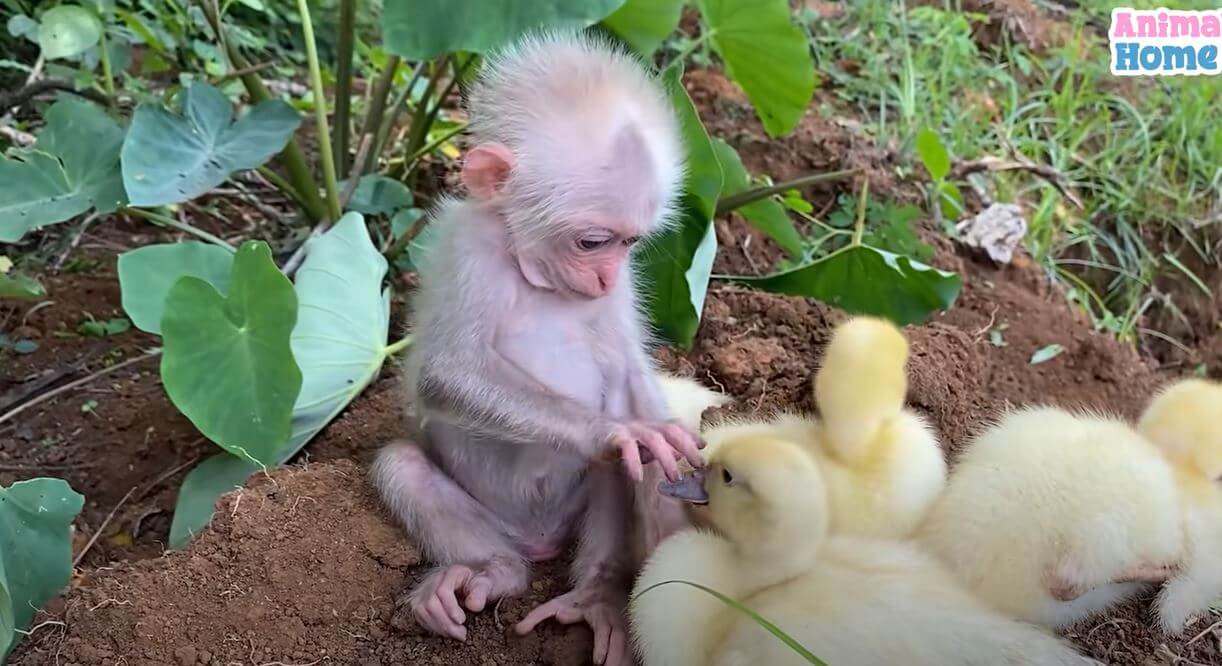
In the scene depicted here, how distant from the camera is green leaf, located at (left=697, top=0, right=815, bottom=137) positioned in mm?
2434

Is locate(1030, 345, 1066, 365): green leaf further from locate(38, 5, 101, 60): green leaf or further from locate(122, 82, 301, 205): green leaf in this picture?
locate(38, 5, 101, 60): green leaf

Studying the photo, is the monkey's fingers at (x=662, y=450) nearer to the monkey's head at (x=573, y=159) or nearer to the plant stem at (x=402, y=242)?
the monkey's head at (x=573, y=159)

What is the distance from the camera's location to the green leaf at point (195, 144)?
6.64 ft

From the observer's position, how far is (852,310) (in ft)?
7.56

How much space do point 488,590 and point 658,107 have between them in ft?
2.77

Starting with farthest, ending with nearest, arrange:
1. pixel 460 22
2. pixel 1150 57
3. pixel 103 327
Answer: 1. pixel 103 327
2. pixel 1150 57
3. pixel 460 22

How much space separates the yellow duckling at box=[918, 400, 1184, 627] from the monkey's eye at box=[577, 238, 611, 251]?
2.19 ft

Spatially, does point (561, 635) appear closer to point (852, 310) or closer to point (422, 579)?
point (422, 579)

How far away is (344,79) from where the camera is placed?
8.93 feet

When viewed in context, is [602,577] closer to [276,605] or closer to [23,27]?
[276,605]

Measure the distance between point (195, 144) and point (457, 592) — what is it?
126 centimetres

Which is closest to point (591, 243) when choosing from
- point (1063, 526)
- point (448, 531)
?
point (448, 531)

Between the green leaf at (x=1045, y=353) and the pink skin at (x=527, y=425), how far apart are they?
1.23 meters

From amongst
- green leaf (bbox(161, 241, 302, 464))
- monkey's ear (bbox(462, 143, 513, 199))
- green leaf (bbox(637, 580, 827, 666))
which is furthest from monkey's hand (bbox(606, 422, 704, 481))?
green leaf (bbox(161, 241, 302, 464))
